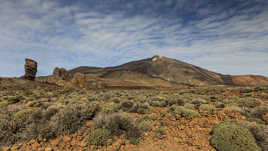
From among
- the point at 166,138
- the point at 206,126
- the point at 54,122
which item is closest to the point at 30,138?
the point at 54,122

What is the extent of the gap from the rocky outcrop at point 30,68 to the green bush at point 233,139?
53.2 meters

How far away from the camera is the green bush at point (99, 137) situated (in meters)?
3.71

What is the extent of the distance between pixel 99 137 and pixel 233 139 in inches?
165

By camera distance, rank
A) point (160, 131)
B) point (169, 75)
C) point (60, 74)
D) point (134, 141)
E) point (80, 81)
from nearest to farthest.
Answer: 1. point (134, 141)
2. point (160, 131)
3. point (80, 81)
4. point (60, 74)
5. point (169, 75)

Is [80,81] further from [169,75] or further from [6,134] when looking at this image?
[169,75]

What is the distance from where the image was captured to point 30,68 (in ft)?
132

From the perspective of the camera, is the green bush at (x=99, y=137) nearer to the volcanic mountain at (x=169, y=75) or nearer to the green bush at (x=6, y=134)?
the green bush at (x=6, y=134)

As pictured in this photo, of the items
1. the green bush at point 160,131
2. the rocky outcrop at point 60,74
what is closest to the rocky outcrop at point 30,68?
the rocky outcrop at point 60,74

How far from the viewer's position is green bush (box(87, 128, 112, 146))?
3709 mm

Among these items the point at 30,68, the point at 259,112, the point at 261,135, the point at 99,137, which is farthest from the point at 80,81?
the point at 261,135

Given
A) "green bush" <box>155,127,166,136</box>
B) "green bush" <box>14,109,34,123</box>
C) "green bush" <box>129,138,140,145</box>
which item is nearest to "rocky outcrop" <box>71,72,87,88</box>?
"green bush" <box>14,109,34,123</box>

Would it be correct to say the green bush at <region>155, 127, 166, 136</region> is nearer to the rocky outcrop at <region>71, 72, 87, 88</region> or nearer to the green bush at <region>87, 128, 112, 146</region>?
the green bush at <region>87, 128, 112, 146</region>

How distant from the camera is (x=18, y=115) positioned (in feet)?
16.1

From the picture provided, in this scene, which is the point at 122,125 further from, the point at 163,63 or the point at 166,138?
the point at 163,63
